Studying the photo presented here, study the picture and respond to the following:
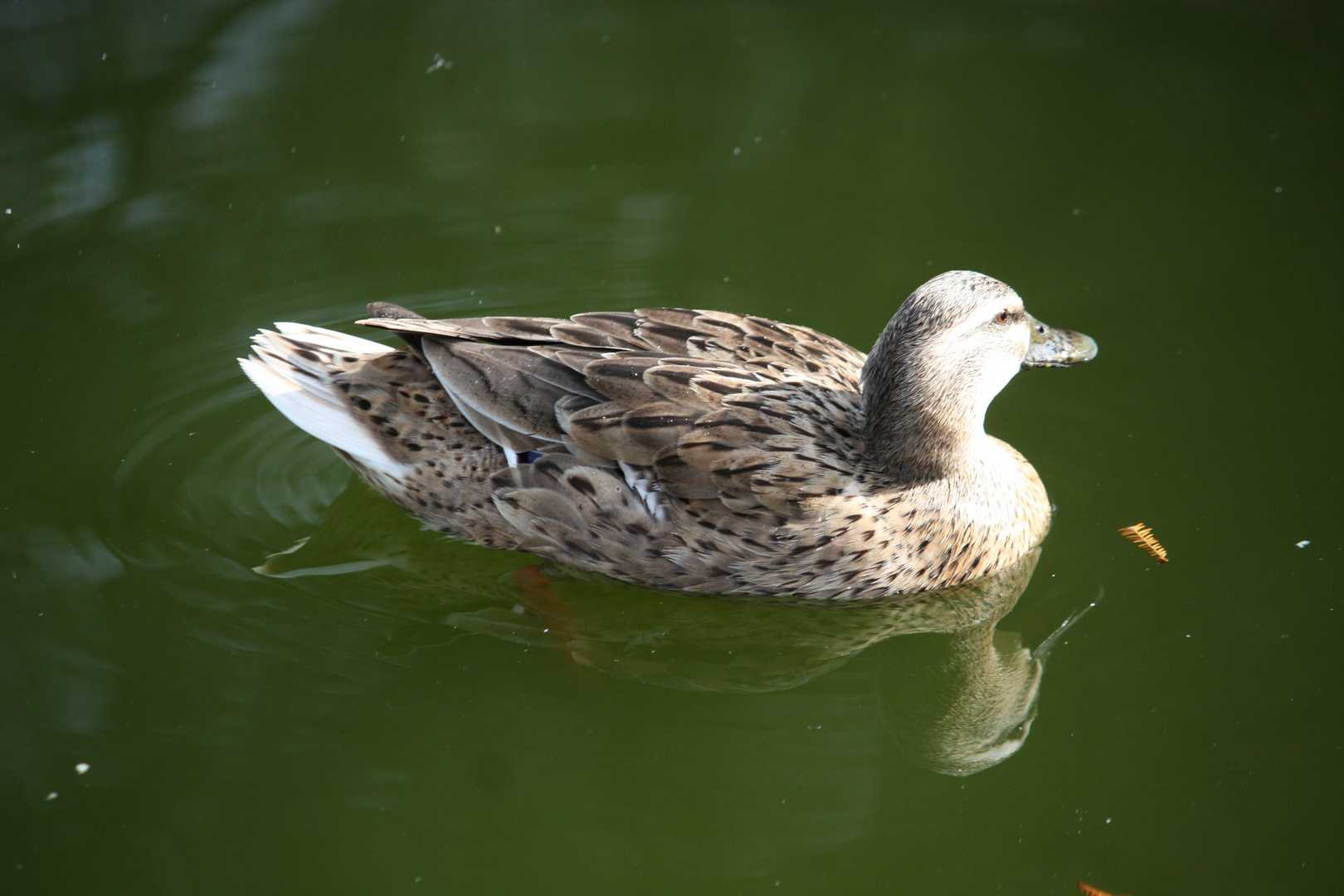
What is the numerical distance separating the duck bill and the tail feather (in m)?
2.62

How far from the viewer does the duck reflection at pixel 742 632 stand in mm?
4508

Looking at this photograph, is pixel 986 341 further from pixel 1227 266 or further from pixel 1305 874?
pixel 1227 266

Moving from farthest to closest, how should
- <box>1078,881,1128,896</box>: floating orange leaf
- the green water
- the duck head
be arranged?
the duck head → the green water → <box>1078,881,1128,896</box>: floating orange leaf

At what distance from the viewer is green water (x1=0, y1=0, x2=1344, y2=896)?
4020mm

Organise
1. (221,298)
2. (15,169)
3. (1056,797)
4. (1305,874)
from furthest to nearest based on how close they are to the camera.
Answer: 1. (15,169)
2. (221,298)
3. (1056,797)
4. (1305,874)

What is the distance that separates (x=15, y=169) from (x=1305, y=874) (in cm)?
707

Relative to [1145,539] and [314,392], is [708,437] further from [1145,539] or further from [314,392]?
[1145,539]

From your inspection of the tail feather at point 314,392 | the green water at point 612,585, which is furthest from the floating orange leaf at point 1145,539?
the tail feather at point 314,392

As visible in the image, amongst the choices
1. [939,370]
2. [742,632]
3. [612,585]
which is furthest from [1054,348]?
[612,585]

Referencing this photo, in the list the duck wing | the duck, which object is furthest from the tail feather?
the duck wing

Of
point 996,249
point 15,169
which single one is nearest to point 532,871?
point 996,249

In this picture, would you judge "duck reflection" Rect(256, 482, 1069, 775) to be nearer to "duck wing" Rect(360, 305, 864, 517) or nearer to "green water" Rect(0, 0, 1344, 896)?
"green water" Rect(0, 0, 1344, 896)

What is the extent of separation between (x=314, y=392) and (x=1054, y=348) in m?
3.04

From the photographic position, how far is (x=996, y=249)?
6648 mm
